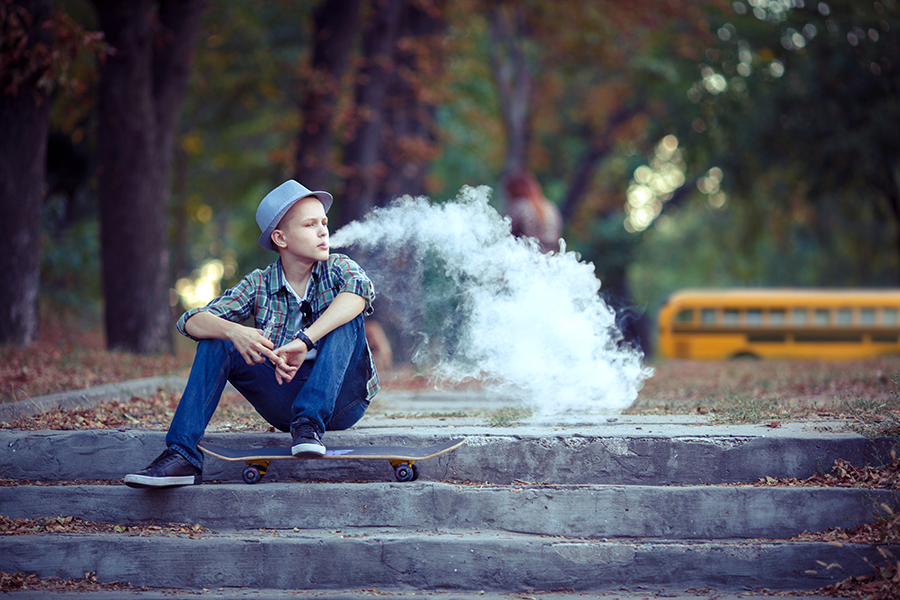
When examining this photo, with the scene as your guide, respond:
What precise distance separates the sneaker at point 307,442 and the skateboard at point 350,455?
68 millimetres

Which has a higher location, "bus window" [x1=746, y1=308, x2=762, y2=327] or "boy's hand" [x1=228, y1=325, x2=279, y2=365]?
"boy's hand" [x1=228, y1=325, x2=279, y2=365]

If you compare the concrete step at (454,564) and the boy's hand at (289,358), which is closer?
the concrete step at (454,564)

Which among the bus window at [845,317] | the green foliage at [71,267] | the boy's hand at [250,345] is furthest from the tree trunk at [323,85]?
the bus window at [845,317]

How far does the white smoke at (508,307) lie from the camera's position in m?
5.11

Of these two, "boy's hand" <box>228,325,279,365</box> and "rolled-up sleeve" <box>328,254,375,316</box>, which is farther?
"rolled-up sleeve" <box>328,254,375,316</box>

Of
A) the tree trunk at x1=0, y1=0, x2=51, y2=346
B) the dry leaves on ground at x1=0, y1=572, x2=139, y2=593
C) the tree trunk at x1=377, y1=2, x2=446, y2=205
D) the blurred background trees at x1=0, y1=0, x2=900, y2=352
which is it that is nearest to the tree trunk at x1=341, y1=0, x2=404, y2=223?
the blurred background trees at x1=0, y1=0, x2=900, y2=352

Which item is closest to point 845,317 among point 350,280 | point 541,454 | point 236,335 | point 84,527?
point 541,454

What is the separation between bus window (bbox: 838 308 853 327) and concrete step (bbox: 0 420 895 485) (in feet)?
50.3

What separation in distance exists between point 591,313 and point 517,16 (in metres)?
15.2

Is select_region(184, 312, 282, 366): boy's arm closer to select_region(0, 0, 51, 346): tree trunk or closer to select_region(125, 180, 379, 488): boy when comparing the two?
select_region(125, 180, 379, 488): boy

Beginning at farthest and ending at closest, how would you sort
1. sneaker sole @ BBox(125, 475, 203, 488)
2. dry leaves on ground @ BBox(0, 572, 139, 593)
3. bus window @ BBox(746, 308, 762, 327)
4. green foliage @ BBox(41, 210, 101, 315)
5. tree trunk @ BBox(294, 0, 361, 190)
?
bus window @ BBox(746, 308, 762, 327) < green foliage @ BBox(41, 210, 101, 315) < tree trunk @ BBox(294, 0, 361, 190) < sneaker sole @ BBox(125, 475, 203, 488) < dry leaves on ground @ BBox(0, 572, 139, 593)

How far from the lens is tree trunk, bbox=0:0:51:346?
832 centimetres

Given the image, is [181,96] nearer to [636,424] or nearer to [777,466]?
[636,424]

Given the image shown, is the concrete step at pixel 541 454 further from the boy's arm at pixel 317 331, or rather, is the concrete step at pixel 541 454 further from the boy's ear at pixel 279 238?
the boy's ear at pixel 279 238
